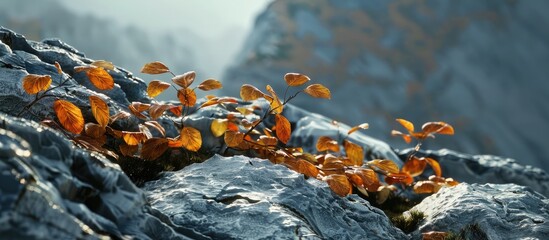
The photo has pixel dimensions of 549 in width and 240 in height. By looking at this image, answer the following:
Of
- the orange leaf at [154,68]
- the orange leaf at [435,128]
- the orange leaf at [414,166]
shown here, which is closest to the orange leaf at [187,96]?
the orange leaf at [154,68]

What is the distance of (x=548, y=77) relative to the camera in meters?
41.8

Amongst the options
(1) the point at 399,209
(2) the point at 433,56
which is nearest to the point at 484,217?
(1) the point at 399,209

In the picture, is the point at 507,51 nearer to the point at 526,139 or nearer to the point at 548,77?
the point at 548,77

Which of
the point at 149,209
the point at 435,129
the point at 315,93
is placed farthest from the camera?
the point at 435,129

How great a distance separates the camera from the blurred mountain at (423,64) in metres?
40.9

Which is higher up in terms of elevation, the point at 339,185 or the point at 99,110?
the point at 99,110

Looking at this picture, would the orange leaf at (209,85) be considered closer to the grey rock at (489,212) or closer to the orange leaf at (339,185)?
the orange leaf at (339,185)

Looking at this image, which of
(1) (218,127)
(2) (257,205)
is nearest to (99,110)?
(1) (218,127)

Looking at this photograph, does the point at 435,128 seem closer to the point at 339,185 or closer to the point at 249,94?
the point at 339,185

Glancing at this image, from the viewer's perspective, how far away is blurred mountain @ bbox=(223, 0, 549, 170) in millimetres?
40875


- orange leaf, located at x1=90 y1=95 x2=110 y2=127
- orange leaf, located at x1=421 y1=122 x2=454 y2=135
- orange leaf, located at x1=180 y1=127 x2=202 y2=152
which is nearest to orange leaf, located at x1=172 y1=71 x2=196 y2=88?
orange leaf, located at x1=180 y1=127 x2=202 y2=152

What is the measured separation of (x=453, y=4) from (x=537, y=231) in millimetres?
45634

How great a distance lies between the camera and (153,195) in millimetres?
3160

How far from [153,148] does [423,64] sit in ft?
144
